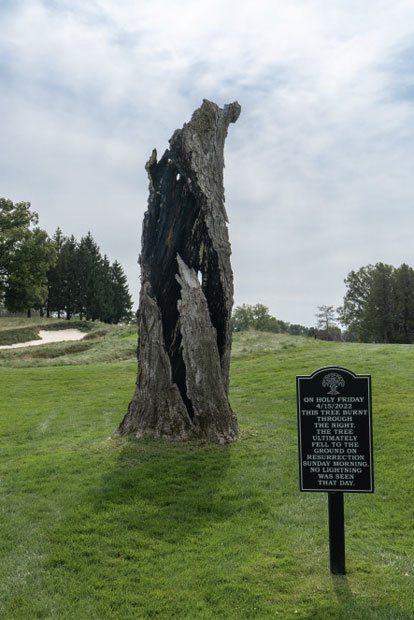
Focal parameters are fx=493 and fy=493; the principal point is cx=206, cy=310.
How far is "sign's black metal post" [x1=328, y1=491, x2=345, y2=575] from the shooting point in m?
5.73

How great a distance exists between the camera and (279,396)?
16.8 m

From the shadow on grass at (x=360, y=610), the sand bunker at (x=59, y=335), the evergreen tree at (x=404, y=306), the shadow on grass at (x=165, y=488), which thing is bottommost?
the shadow on grass at (x=360, y=610)

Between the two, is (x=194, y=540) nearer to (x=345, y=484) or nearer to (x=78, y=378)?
(x=345, y=484)

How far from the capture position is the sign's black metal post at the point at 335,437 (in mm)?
5836

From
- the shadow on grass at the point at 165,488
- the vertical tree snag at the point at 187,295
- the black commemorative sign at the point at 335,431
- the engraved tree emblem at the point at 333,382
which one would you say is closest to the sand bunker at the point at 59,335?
the vertical tree snag at the point at 187,295

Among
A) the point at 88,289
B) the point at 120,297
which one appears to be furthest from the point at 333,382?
the point at 120,297

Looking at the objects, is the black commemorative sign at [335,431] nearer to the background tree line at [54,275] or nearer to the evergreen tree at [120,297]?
the background tree line at [54,275]

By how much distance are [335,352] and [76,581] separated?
21782 mm

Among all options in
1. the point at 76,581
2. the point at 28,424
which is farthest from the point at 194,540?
the point at 28,424

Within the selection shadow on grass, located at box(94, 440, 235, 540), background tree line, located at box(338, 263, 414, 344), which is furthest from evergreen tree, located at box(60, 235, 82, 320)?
shadow on grass, located at box(94, 440, 235, 540)

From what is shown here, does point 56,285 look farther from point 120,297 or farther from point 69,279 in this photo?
point 120,297

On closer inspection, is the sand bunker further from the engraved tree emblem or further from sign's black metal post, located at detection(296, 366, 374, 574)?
the engraved tree emblem

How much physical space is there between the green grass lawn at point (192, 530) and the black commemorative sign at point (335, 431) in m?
1.06

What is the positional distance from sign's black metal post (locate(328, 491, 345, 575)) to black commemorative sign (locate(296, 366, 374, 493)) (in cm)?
20
